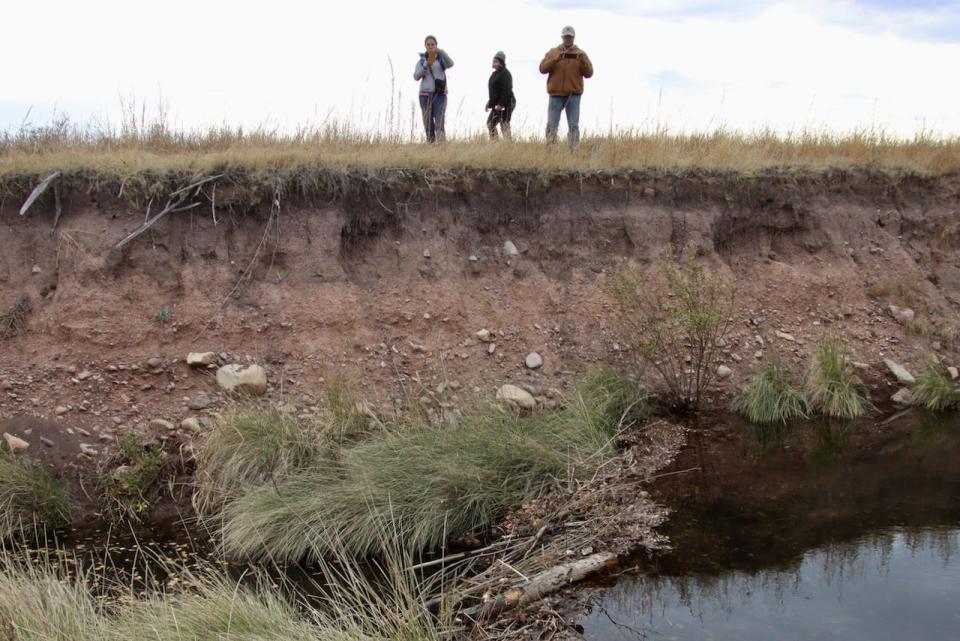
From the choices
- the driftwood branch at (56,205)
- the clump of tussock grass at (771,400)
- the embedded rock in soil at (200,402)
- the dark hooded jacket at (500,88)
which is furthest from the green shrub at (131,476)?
the dark hooded jacket at (500,88)

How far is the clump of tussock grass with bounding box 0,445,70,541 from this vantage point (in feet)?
21.0

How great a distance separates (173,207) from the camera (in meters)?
8.74

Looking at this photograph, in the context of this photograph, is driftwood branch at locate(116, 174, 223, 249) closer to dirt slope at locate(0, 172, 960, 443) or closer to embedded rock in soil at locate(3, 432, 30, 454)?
dirt slope at locate(0, 172, 960, 443)

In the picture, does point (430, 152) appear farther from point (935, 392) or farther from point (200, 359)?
point (935, 392)

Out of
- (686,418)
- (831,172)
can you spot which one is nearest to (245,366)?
(686,418)

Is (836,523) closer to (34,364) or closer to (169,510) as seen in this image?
(169,510)

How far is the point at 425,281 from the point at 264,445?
10.3 ft

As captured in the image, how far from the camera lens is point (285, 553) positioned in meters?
6.01

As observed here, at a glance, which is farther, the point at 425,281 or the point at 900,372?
the point at 900,372

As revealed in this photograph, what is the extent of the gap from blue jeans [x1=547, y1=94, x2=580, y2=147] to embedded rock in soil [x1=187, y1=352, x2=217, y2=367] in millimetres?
4952

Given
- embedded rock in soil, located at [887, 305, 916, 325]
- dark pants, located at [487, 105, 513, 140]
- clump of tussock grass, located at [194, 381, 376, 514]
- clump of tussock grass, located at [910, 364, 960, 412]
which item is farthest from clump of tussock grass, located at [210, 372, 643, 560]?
embedded rock in soil, located at [887, 305, 916, 325]

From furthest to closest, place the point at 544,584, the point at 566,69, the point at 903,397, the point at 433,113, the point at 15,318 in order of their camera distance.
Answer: the point at 433,113 < the point at 566,69 < the point at 903,397 < the point at 15,318 < the point at 544,584

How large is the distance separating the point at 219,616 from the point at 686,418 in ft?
17.7

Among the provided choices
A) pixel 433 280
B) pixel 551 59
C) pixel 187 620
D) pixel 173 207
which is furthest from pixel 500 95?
pixel 187 620
